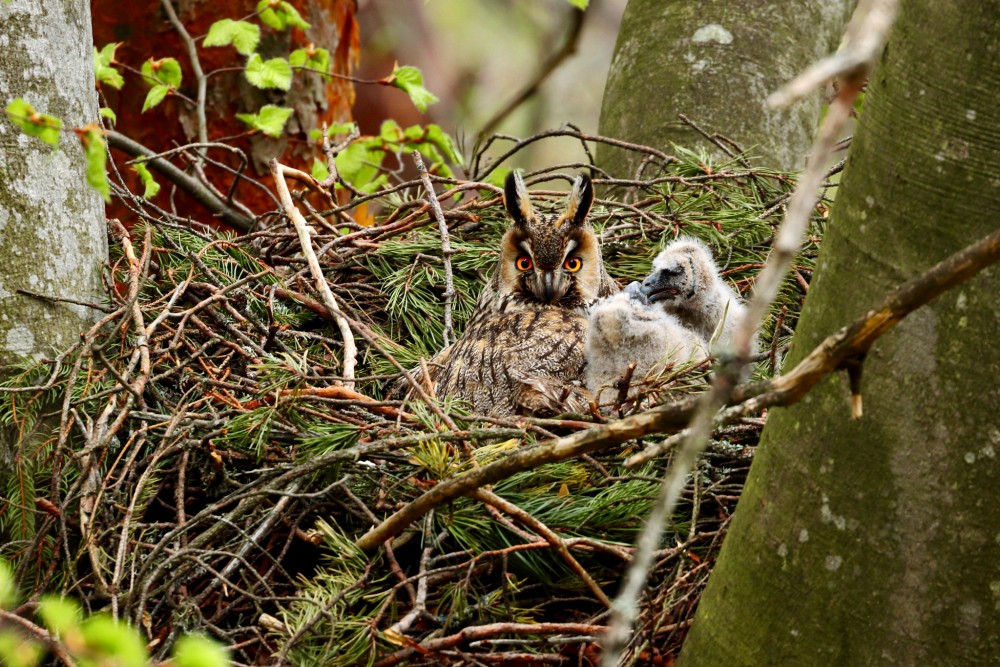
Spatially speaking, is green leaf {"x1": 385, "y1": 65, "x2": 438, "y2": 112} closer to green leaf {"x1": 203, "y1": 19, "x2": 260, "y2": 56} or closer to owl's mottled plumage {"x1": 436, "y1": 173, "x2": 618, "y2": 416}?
green leaf {"x1": 203, "y1": 19, "x2": 260, "y2": 56}

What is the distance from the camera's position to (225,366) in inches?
108

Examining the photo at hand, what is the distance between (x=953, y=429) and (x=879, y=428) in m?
0.09

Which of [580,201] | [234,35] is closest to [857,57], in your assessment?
[580,201]

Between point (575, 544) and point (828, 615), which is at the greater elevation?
point (828, 615)

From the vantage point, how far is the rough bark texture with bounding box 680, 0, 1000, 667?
1361 mm

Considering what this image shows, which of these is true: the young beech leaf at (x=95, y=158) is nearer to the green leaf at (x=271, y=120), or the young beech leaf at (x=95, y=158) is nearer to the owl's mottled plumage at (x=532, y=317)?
the owl's mottled plumage at (x=532, y=317)

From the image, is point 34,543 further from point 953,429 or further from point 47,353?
point 953,429

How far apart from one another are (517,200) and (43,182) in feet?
4.44

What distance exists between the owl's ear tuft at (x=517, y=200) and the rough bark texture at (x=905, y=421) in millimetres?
1736

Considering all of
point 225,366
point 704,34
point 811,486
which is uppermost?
point 704,34

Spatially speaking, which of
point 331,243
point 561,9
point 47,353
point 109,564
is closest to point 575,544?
point 109,564

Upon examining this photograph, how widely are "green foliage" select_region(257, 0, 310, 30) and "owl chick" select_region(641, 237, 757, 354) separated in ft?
6.38

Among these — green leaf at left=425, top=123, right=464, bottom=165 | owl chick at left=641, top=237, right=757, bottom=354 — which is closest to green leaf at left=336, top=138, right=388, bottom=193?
green leaf at left=425, top=123, right=464, bottom=165

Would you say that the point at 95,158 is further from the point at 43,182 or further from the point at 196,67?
the point at 196,67
